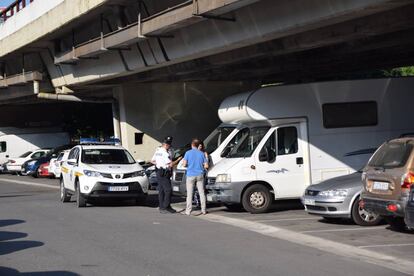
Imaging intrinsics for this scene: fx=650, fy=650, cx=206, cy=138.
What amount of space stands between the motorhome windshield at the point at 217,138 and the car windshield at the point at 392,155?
6.08 metres

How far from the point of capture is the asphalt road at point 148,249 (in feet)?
26.9

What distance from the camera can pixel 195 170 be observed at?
15.0 m

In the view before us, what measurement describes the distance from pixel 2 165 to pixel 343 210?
109 feet

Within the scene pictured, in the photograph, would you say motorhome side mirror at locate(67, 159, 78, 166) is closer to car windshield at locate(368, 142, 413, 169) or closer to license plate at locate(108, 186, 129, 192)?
license plate at locate(108, 186, 129, 192)

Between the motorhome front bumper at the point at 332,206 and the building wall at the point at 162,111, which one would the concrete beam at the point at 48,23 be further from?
the motorhome front bumper at the point at 332,206

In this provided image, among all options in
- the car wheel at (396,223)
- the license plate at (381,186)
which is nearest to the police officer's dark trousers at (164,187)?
the car wheel at (396,223)

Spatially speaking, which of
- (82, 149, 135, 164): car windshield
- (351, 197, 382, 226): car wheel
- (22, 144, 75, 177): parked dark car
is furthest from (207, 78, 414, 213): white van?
(22, 144, 75, 177): parked dark car

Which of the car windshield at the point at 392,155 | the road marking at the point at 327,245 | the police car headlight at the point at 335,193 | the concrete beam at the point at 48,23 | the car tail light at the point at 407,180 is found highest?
the concrete beam at the point at 48,23

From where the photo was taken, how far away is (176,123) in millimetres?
29484

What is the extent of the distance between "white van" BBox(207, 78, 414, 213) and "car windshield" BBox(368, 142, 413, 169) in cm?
411

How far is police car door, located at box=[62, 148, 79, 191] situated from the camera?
17172 millimetres

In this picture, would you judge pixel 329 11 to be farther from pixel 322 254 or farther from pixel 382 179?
pixel 322 254

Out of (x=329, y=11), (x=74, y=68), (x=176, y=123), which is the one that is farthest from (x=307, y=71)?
(x=329, y=11)

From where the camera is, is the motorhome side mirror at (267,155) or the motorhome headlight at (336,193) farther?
the motorhome side mirror at (267,155)
